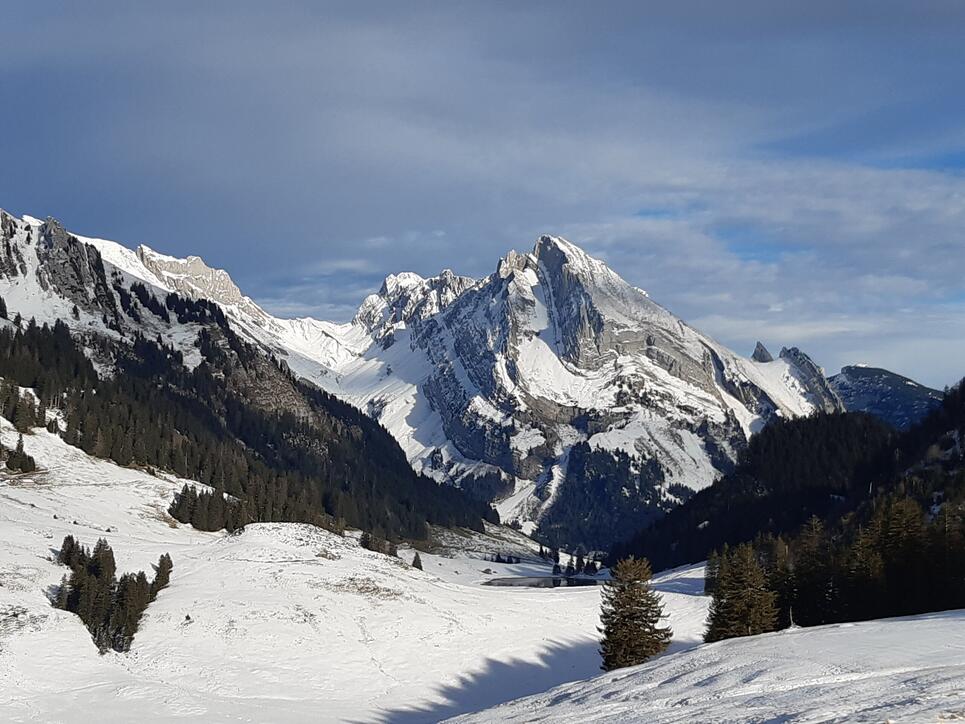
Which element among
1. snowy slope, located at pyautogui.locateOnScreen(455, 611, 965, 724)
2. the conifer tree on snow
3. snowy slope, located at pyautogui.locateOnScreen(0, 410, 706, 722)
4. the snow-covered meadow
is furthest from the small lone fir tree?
snowy slope, located at pyautogui.locateOnScreen(0, 410, 706, 722)

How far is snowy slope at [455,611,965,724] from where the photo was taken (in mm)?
30344

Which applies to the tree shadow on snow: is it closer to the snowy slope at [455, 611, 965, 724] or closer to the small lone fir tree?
the small lone fir tree

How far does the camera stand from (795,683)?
40344mm

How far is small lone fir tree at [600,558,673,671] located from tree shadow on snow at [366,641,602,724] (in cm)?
998

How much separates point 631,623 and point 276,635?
3258 cm

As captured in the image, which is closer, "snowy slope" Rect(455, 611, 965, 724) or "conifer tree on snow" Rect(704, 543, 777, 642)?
"snowy slope" Rect(455, 611, 965, 724)

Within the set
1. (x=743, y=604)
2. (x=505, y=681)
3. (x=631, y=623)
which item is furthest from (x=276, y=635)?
(x=743, y=604)

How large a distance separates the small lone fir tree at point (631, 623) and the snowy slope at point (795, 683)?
9.45m

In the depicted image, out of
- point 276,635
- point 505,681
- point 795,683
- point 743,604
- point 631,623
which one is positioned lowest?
point 505,681

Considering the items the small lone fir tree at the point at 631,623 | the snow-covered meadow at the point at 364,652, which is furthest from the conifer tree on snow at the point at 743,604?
the snow-covered meadow at the point at 364,652

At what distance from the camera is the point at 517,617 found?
99.1m

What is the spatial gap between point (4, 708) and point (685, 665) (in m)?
43.8

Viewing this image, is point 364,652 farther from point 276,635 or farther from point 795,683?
point 795,683

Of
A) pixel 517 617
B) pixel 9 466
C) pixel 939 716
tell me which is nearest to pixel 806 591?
pixel 517 617
